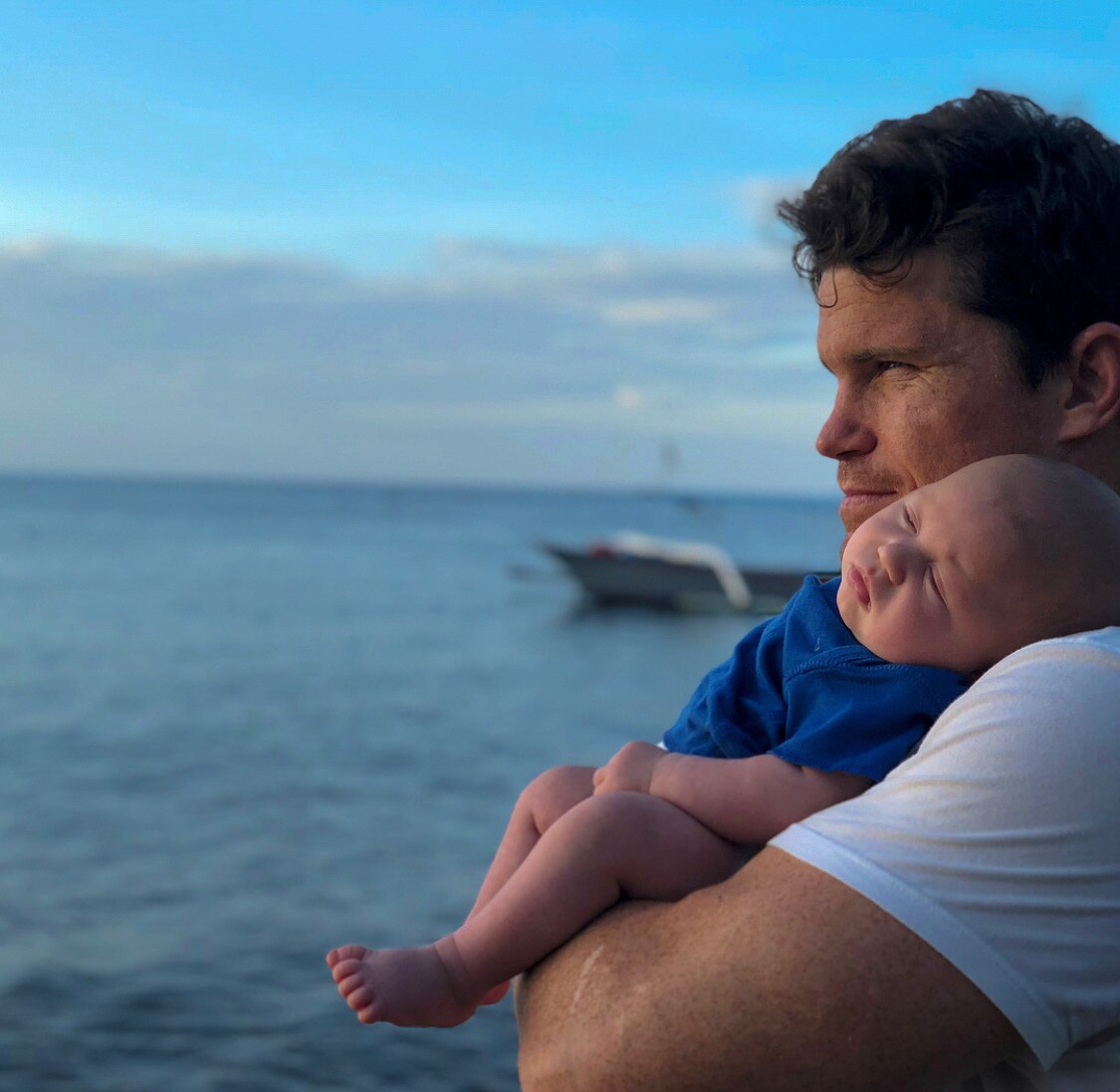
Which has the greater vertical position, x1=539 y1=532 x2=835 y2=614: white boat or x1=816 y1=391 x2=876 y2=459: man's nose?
x1=816 y1=391 x2=876 y2=459: man's nose

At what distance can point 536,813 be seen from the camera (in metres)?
1.96

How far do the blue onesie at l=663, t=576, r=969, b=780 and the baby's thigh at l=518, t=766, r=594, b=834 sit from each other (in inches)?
6.0

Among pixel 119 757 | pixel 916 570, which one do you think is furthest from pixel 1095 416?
pixel 119 757

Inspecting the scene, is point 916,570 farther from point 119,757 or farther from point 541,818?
point 119,757

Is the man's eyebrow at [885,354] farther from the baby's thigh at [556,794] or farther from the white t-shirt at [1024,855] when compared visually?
the baby's thigh at [556,794]

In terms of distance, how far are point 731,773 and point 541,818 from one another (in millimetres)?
366

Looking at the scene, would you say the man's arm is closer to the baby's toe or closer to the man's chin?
the baby's toe

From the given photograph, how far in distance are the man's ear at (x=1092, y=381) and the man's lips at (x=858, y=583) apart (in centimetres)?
39

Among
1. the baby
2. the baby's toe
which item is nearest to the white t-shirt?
the baby

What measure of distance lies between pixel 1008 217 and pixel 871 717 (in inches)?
29.9

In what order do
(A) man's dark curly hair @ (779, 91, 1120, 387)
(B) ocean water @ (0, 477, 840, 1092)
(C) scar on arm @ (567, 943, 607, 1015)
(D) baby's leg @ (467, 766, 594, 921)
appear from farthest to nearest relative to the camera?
(B) ocean water @ (0, 477, 840, 1092)
(D) baby's leg @ (467, 766, 594, 921)
(A) man's dark curly hair @ (779, 91, 1120, 387)
(C) scar on arm @ (567, 943, 607, 1015)

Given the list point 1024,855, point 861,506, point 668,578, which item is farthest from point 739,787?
point 668,578

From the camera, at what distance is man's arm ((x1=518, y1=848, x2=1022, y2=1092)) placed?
1347 mm

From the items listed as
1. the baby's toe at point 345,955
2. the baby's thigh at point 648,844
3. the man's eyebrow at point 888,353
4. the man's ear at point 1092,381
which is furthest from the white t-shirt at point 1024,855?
the baby's toe at point 345,955
